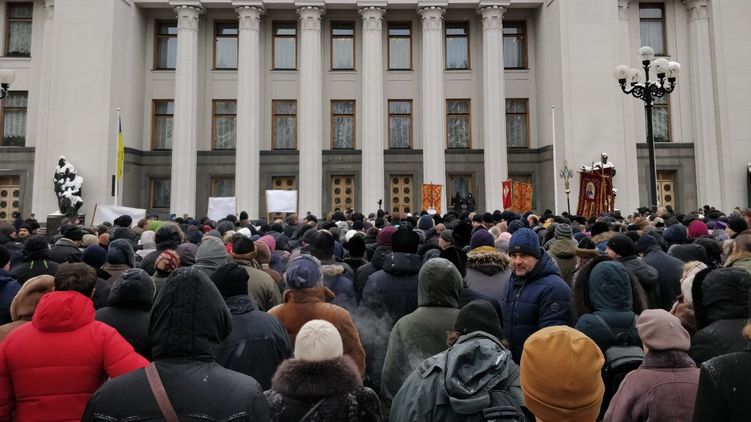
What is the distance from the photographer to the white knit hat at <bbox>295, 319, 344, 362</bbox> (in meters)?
2.75

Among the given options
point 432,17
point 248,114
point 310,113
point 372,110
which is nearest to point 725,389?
point 372,110

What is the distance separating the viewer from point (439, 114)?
94.6 ft

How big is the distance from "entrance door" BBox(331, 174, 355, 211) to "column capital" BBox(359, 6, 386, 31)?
777 centimetres

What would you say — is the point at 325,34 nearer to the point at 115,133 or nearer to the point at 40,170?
the point at 115,133

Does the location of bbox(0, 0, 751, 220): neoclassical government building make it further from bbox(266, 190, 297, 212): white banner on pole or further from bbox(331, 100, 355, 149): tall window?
bbox(266, 190, 297, 212): white banner on pole

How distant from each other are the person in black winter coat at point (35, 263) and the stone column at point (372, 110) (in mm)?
22062

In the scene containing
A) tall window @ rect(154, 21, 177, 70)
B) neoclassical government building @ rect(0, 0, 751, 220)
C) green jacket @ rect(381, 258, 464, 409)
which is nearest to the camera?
green jacket @ rect(381, 258, 464, 409)

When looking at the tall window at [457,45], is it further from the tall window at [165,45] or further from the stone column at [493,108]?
the tall window at [165,45]

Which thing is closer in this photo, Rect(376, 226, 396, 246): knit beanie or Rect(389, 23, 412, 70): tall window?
Rect(376, 226, 396, 246): knit beanie

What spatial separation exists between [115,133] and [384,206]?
46.0ft

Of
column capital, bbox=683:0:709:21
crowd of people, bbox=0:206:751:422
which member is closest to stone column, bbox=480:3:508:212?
column capital, bbox=683:0:709:21

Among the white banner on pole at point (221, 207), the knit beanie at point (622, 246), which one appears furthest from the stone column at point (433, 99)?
the knit beanie at point (622, 246)

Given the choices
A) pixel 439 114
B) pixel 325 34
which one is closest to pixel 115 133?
pixel 325 34

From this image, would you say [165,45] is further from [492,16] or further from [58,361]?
[58,361]
